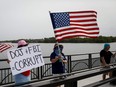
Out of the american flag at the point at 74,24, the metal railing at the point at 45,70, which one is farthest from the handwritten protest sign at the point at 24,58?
the metal railing at the point at 45,70

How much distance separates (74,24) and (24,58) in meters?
Answer: 2.73

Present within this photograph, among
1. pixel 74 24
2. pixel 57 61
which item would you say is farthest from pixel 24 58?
pixel 74 24

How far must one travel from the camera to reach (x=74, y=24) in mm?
8367

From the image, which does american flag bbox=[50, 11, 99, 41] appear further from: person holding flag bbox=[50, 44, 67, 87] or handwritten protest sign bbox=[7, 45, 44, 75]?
handwritten protest sign bbox=[7, 45, 44, 75]

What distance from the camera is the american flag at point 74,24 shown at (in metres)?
7.96

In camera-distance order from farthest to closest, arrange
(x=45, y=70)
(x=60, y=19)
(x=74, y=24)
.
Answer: (x=45, y=70) < (x=74, y=24) < (x=60, y=19)

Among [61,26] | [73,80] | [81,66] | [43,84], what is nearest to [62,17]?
[61,26]

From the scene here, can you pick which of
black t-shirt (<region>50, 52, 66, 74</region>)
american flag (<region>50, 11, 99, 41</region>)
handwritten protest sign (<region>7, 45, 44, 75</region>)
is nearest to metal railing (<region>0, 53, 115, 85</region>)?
black t-shirt (<region>50, 52, 66, 74</region>)

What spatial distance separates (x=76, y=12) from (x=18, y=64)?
3089 mm

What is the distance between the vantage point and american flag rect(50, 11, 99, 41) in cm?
796

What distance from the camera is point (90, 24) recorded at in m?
8.67

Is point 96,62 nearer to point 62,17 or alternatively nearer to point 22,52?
point 62,17

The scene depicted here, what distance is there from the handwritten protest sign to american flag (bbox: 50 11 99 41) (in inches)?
62.9

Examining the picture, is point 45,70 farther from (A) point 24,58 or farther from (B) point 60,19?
(A) point 24,58
